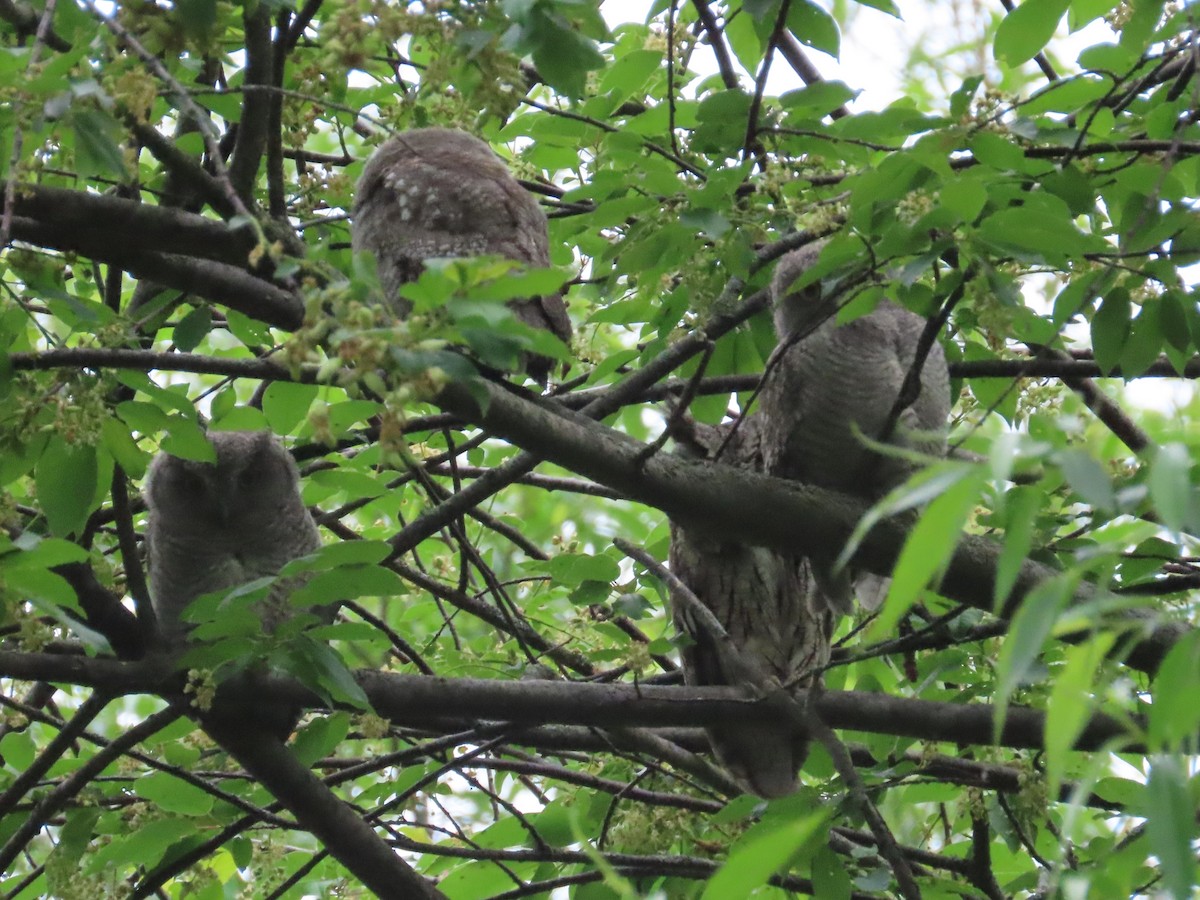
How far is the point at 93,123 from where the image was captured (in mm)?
2105

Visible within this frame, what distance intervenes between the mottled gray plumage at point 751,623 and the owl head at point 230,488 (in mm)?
1414

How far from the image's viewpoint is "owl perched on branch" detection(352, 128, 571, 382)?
340cm

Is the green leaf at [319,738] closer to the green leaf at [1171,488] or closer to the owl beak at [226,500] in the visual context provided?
the owl beak at [226,500]

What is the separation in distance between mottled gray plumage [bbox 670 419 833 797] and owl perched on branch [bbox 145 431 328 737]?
1381 mm

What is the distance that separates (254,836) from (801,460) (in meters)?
2.13

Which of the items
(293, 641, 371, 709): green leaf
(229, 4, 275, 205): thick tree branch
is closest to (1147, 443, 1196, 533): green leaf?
(293, 641, 371, 709): green leaf

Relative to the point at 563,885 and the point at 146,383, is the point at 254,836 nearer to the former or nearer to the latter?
the point at 563,885

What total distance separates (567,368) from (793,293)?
87 cm

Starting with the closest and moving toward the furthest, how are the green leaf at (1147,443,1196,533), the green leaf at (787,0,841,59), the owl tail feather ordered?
the green leaf at (1147,443,1196,533) → the green leaf at (787,0,841,59) → the owl tail feather

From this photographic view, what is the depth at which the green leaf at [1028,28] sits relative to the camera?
2.38 meters

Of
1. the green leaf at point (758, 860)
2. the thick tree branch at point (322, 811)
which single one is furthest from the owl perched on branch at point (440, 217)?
the green leaf at point (758, 860)

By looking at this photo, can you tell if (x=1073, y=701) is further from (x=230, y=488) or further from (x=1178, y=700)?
(x=230, y=488)

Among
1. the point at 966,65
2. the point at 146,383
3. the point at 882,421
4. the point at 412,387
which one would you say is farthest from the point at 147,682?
the point at 966,65

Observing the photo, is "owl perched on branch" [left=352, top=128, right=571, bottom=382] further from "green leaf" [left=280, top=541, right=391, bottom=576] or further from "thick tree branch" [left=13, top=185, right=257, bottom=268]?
"green leaf" [left=280, top=541, right=391, bottom=576]
